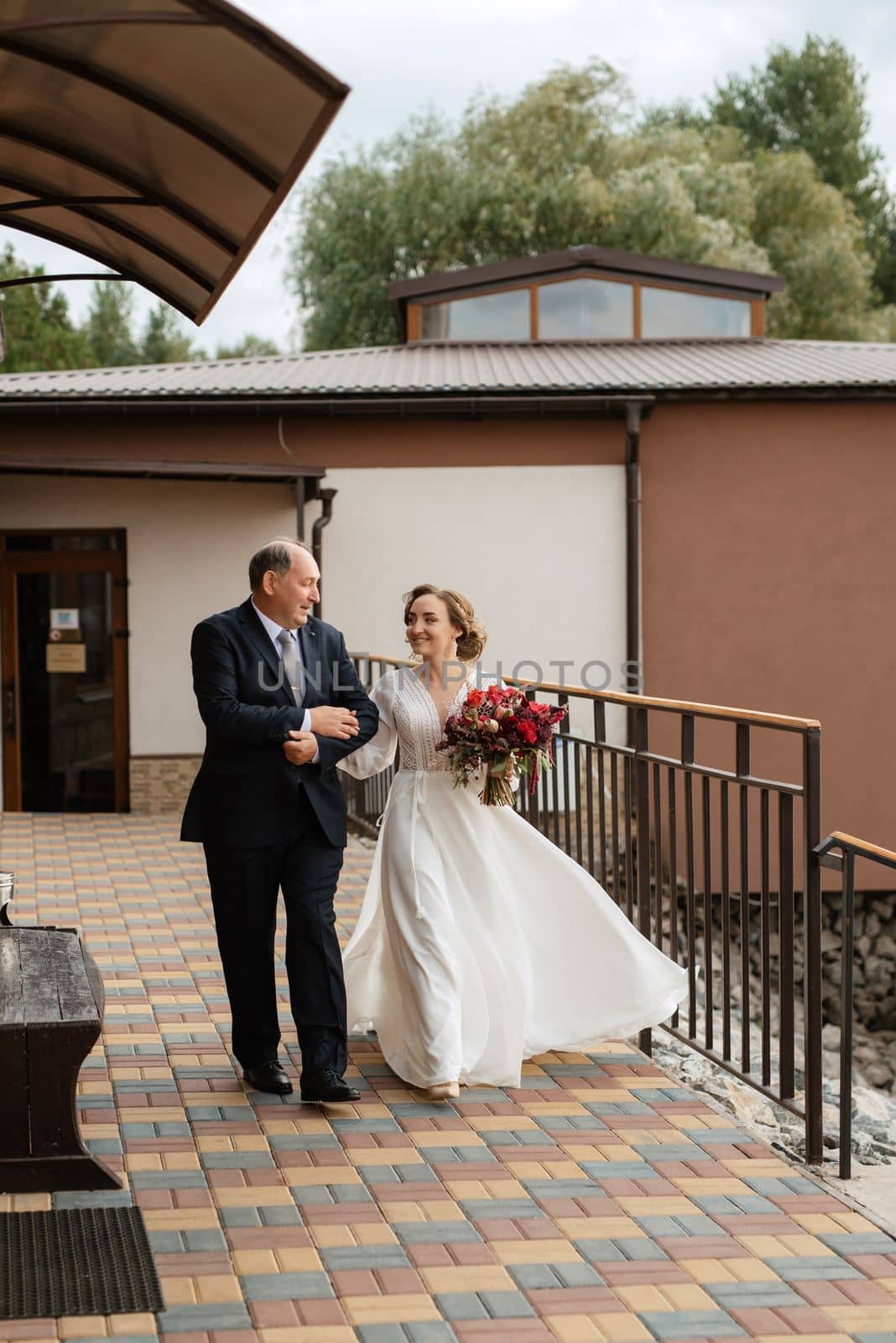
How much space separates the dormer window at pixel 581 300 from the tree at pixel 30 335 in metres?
19.6

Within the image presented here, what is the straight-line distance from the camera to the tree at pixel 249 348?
48.9 meters

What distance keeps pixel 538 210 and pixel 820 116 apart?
15.7 metres

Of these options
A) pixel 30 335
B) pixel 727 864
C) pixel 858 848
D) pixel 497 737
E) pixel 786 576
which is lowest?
pixel 727 864

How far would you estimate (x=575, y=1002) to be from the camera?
5.28 metres

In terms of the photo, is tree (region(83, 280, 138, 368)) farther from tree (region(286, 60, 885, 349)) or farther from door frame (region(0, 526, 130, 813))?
door frame (region(0, 526, 130, 813))

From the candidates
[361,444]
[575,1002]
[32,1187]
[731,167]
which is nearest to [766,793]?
[575,1002]

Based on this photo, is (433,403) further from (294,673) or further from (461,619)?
(294,673)

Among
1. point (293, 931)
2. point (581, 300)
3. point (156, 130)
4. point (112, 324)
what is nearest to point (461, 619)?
point (293, 931)

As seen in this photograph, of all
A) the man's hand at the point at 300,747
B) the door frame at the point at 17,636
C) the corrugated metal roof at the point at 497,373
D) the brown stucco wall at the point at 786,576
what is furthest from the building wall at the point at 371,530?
the man's hand at the point at 300,747

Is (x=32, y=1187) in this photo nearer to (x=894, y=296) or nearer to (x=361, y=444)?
(x=361, y=444)

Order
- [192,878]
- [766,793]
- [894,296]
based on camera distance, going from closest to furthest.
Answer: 1. [766,793]
2. [192,878]
3. [894,296]

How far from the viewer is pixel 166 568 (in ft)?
44.2

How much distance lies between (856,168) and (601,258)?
28.7 metres

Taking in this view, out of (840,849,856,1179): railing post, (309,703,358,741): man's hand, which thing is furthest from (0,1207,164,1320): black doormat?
(840,849,856,1179): railing post
